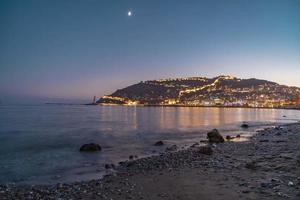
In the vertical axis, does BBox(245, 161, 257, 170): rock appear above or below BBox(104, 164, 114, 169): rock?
above

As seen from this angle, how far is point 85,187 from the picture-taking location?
11.1 m

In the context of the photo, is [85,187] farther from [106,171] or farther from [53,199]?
[106,171]

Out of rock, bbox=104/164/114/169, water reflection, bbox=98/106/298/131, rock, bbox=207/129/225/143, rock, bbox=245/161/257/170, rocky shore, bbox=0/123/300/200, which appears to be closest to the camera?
rocky shore, bbox=0/123/300/200

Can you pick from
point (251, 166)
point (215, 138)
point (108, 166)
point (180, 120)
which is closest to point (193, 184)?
point (251, 166)

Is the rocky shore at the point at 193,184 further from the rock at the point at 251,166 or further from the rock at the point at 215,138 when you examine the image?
the rock at the point at 215,138

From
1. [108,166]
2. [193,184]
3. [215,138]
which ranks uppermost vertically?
[193,184]

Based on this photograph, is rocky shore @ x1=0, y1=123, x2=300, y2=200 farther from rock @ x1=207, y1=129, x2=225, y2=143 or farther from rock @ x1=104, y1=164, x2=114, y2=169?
rock @ x1=207, y1=129, x2=225, y2=143

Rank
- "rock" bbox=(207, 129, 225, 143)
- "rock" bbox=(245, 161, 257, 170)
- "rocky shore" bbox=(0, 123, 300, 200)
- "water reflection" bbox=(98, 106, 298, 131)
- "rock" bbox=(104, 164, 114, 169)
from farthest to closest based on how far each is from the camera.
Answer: "water reflection" bbox=(98, 106, 298, 131) → "rock" bbox=(207, 129, 225, 143) → "rock" bbox=(104, 164, 114, 169) → "rock" bbox=(245, 161, 257, 170) → "rocky shore" bbox=(0, 123, 300, 200)

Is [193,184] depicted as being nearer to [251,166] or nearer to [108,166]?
[251,166]

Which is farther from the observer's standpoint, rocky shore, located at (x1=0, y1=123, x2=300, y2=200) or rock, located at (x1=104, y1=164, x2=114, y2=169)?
rock, located at (x1=104, y1=164, x2=114, y2=169)

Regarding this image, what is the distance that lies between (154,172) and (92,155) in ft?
Answer: 31.3

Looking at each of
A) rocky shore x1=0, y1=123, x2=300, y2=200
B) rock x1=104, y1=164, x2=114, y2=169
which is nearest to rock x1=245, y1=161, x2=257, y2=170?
rocky shore x1=0, y1=123, x2=300, y2=200

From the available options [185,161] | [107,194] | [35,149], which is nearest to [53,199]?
[107,194]

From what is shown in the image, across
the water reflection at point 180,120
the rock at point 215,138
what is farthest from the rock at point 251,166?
the water reflection at point 180,120
